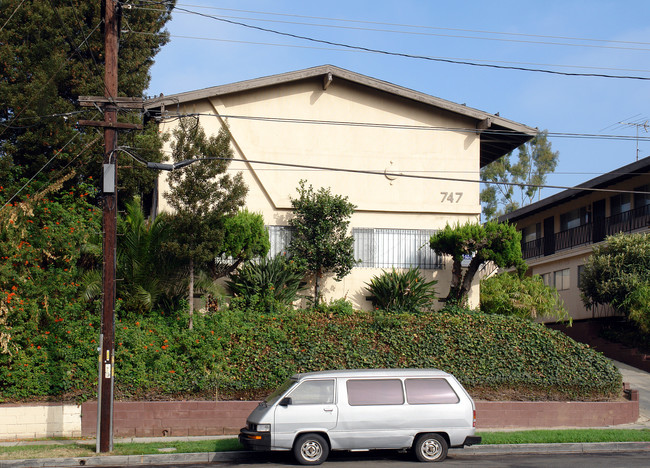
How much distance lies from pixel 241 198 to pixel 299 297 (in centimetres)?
350

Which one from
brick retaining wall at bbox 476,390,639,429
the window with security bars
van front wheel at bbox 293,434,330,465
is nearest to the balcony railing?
the window with security bars

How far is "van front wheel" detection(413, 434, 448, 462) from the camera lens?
13.4 metres

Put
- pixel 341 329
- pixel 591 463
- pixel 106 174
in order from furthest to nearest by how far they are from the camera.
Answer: pixel 341 329, pixel 106 174, pixel 591 463

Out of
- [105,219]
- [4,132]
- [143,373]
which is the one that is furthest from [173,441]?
[4,132]

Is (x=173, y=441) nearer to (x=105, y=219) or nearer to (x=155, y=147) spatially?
(x=105, y=219)

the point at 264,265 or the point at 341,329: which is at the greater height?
the point at 264,265

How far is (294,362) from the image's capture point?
17734 mm

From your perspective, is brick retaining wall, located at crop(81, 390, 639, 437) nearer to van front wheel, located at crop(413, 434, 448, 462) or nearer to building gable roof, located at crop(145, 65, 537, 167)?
van front wheel, located at crop(413, 434, 448, 462)

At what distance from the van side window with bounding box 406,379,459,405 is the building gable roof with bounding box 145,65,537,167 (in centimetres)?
1095

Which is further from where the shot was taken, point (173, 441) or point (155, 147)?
point (155, 147)

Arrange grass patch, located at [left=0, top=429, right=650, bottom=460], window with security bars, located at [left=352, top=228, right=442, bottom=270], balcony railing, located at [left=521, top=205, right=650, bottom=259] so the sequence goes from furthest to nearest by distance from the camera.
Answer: balcony railing, located at [left=521, top=205, right=650, bottom=259]
window with security bars, located at [left=352, top=228, right=442, bottom=270]
grass patch, located at [left=0, top=429, right=650, bottom=460]

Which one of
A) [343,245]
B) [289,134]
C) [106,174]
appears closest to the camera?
[106,174]

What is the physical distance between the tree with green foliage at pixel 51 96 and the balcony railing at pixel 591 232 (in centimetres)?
1899

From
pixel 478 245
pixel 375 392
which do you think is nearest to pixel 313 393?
pixel 375 392
